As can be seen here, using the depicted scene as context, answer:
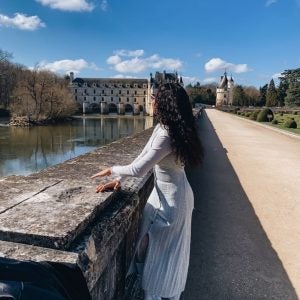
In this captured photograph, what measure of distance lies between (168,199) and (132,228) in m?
0.43

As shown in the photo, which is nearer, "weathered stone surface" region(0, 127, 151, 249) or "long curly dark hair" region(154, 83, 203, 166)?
"weathered stone surface" region(0, 127, 151, 249)

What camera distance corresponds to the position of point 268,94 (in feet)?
297

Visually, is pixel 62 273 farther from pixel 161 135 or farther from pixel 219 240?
pixel 219 240

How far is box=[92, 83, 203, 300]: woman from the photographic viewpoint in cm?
255

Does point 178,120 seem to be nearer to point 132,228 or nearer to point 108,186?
point 108,186

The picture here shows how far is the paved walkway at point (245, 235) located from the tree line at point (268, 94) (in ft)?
229

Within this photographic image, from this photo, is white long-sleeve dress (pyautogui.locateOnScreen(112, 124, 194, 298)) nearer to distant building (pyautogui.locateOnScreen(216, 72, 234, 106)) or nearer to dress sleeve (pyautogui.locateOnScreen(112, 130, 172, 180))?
dress sleeve (pyautogui.locateOnScreen(112, 130, 172, 180))

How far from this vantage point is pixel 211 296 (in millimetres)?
3262

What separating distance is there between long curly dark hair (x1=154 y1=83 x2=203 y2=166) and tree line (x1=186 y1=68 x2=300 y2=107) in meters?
75.5

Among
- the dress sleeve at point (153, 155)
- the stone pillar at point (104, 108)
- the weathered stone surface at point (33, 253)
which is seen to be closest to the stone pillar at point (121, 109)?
the stone pillar at point (104, 108)

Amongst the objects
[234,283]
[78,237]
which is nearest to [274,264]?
[234,283]

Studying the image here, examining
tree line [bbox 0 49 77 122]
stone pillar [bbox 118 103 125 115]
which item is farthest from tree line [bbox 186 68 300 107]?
tree line [bbox 0 49 77 122]

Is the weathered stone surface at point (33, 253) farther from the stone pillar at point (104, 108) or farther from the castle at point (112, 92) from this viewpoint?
the castle at point (112, 92)

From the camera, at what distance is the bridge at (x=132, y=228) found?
1.72 metres
